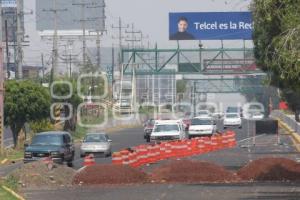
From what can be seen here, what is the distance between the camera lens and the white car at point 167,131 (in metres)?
57.1

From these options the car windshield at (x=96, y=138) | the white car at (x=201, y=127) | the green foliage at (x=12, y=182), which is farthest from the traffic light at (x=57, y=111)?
the green foliage at (x=12, y=182)

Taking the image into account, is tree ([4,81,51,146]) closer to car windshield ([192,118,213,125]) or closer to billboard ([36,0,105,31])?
car windshield ([192,118,213,125])

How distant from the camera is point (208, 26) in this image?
66.2m

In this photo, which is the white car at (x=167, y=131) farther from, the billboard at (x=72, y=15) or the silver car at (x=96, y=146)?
the billboard at (x=72, y=15)

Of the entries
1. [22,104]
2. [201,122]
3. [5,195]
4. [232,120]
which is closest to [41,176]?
[5,195]

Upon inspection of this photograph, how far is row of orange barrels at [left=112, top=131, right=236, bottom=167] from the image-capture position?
4116 cm

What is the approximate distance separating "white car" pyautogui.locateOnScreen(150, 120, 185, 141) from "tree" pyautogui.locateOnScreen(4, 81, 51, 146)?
6941 millimetres

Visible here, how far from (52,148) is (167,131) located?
15896 mm

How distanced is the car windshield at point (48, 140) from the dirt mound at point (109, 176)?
10567 mm

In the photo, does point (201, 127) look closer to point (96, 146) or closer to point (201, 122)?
point (201, 122)

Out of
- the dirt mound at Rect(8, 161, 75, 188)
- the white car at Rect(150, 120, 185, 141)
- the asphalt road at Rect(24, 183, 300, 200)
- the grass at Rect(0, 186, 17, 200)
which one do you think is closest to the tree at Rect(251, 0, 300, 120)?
the asphalt road at Rect(24, 183, 300, 200)

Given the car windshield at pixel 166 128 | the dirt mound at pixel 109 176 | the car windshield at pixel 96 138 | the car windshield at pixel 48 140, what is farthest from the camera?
the car windshield at pixel 166 128

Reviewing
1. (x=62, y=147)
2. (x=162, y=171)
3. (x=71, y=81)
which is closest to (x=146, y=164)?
(x=62, y=147)

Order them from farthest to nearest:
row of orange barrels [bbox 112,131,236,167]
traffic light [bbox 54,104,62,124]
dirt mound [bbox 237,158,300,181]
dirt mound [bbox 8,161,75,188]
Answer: traffic light [bbox 54,104,62,124]
row of orange barrels [bbox 112,131,236,167]
dirt mound [bbox 237,158,300,181]
dirt mound [bbox 8,161,75,188]
